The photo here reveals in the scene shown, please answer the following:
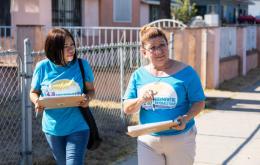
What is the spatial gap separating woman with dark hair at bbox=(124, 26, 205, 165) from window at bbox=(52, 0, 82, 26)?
11936 millimetres

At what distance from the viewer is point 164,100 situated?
3855 mm

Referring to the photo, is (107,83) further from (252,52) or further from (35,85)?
(252,52)

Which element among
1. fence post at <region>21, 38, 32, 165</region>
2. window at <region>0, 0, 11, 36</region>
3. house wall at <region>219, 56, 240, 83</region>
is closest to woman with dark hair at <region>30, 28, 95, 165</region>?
fence post at <region>21, 38, 32, 165</region>

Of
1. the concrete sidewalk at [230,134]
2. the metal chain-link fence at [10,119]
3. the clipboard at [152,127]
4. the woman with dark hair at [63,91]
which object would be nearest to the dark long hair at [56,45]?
the woman with dark hair at [63,91]

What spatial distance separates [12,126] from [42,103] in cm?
407

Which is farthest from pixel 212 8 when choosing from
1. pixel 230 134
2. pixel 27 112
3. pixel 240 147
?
pixel 27 112

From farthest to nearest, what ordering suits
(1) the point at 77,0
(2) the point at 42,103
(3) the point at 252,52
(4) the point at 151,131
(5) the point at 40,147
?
(3) the point at 252,52 < (1) the point at 77,0 < (5) the point at 40,147 < (2) the point at 42,103 < (4) the point at 151,131

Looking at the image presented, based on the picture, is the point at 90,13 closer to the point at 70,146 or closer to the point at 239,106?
the point at 239,106

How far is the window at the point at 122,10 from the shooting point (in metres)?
18.9

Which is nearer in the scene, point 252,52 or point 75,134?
point 75,134

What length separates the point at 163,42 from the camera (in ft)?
12.7

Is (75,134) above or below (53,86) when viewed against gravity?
below

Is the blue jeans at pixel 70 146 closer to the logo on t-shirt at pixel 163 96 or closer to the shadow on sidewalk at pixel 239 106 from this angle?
the logo on t-shirt at pixel 163 96

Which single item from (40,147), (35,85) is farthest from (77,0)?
(35,85)
